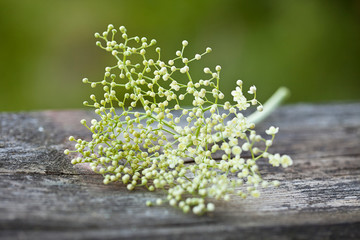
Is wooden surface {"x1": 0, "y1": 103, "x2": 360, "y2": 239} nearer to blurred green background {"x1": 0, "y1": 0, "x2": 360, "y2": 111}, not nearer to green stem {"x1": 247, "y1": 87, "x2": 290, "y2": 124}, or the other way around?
green stem {"x1": 247, "y1": 87, "x2": 290, "y2": 124}

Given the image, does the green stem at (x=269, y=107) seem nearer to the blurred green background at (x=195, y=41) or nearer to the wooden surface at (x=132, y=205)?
the wooden surface at (x=132, y=205)

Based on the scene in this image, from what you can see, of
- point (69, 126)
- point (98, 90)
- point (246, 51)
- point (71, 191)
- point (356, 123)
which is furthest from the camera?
point (246, 51)

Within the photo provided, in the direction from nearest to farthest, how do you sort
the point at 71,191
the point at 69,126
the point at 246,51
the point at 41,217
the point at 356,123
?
the point at 41,217 < the point at 71,191 < the point at 69,126 < the point at 356,123 < the point at 246,51

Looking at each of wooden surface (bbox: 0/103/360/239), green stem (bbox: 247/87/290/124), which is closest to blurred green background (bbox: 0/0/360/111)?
green stem (bbox: 247/87/290/124)

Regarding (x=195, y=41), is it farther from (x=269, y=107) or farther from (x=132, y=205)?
(x=132, y=205)

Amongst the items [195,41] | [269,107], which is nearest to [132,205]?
[269,107]

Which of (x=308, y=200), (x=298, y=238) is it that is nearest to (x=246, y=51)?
(x=308, y=200)

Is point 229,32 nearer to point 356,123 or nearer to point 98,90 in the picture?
point 98,90
